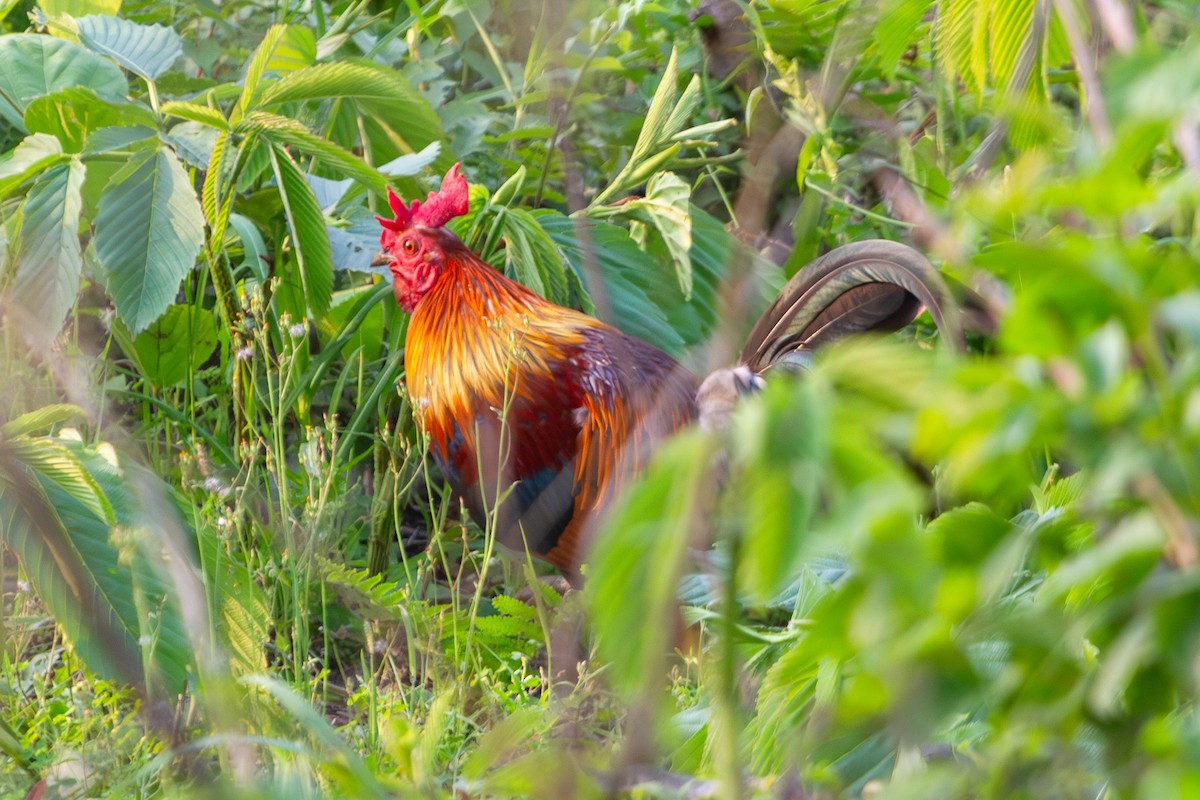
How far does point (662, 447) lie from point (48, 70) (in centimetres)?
290

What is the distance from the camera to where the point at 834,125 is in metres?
3.82

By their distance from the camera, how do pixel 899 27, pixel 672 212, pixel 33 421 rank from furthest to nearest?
pixel 672 212, pixel 33 421, pixel 899 27

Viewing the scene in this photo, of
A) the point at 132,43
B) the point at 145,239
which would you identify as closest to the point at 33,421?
the point at 145,239

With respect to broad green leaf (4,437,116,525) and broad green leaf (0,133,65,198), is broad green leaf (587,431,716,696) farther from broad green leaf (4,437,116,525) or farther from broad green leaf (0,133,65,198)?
broad green leaf (0,133,65,198)

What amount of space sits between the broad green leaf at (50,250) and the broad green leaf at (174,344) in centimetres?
73

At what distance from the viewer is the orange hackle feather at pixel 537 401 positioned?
295 cm

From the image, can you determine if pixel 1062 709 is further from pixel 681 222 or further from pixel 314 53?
pixel 314 53

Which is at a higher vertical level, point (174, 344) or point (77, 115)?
point (77, 115)

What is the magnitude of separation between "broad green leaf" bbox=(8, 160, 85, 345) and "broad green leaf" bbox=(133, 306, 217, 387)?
0.73 m

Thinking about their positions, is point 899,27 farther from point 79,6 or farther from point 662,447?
point 79,6

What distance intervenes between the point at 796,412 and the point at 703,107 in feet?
12.5

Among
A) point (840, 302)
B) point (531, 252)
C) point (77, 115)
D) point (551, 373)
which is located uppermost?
point (77, 115)

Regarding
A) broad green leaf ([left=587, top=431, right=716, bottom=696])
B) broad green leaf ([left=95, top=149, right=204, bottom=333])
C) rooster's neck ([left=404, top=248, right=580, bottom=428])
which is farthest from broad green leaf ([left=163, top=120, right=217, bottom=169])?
broad green leaf ([left=587, top=431, right=716, bottom=696])

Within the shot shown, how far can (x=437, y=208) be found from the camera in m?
3.16
